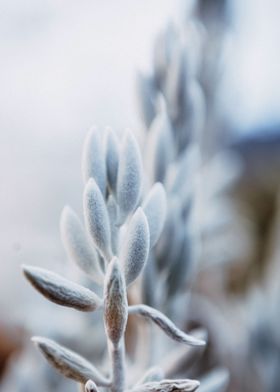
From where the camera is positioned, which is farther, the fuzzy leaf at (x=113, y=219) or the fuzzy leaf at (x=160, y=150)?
the fuzzy leaf at (x=160, y=150)

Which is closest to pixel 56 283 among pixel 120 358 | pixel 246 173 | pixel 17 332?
pixel 120 358

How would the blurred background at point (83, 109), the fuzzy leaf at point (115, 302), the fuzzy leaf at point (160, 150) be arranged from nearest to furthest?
the fuzzy leaf at point (115, 302), the fuzzy leaf at point (160, 150), the blurred background at point (83, 109)

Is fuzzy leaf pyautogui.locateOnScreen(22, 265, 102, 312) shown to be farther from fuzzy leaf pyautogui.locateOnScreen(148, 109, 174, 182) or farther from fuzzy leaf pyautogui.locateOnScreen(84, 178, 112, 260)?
fuzzy leaf pyautogui.locateOnScreen(148, 109, 174, 182)

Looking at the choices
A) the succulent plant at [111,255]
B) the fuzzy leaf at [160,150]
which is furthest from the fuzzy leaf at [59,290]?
the fuzzy leaf at [160,150]

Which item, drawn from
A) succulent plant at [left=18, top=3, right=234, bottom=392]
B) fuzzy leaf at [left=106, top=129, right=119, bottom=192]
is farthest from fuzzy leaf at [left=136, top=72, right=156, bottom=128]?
fuzzy leaf at [left=106, top=129, right=119, bottom=192]

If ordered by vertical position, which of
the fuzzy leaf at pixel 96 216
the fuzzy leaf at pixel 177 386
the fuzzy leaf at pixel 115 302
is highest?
the fuzzy leaf at pixel 96 216

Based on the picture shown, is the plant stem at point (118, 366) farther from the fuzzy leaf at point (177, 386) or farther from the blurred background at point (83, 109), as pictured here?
the blurred background at point (83, 109)
